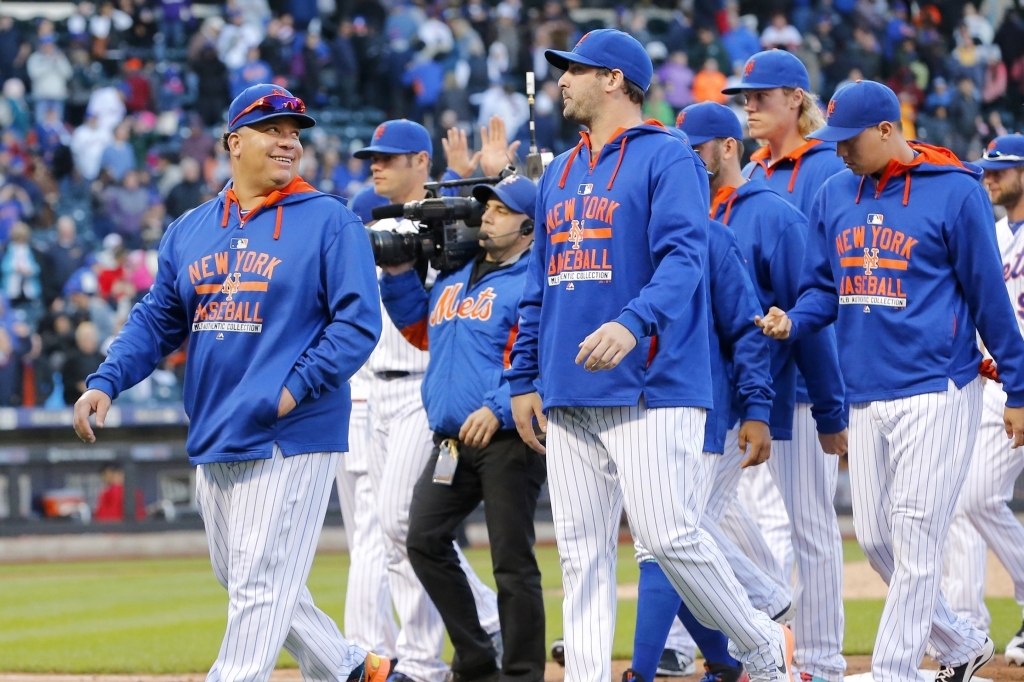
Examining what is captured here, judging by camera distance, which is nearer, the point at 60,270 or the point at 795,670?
the point at 795,670

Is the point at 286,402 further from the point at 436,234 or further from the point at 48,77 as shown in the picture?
the point at 48,77

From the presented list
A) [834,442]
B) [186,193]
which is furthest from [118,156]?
[834,442]

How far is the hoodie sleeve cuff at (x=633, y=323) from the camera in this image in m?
3.86

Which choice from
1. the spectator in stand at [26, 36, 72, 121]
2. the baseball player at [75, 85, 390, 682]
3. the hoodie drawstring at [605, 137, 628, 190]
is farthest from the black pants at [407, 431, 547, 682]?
the spectator in stand at [26, 36, 72, 121]

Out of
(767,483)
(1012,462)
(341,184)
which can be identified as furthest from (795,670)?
(341,184)

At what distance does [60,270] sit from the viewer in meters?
16.1

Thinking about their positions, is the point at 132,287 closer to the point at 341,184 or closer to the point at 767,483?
the point at 341,184

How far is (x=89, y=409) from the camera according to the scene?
4219mm

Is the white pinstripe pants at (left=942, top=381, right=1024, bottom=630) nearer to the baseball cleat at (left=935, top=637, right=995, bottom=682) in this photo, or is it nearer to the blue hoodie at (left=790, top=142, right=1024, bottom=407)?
the baseball cleat at (left=935, top=637, right=995, bottom=682)

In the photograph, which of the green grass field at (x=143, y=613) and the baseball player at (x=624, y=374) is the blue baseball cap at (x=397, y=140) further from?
the green grass field at (x=143, y=613)

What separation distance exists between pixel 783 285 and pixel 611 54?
153cm

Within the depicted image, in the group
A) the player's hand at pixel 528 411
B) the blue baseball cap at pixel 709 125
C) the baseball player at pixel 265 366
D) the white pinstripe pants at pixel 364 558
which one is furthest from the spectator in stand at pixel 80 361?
the player's hand at pixel 528 411

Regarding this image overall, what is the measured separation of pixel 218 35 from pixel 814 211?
15.8 m

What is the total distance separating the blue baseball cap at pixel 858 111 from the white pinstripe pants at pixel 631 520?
1236 millimetres
